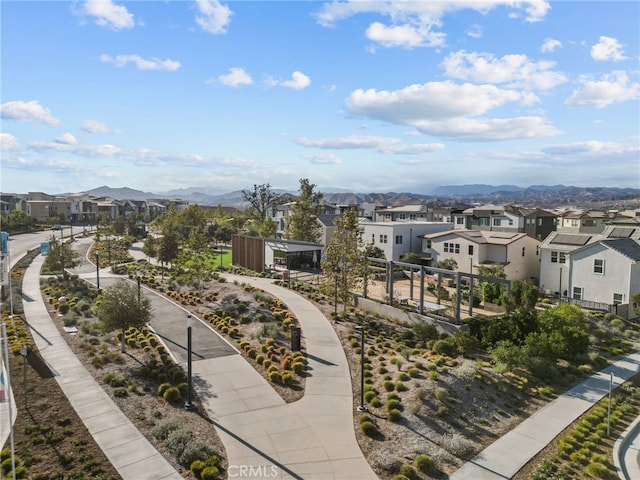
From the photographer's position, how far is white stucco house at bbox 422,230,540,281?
4884cm

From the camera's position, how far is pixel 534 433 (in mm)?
18672

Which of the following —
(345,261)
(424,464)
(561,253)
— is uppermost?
(345,261)

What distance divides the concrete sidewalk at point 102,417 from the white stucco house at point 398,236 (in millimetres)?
37254

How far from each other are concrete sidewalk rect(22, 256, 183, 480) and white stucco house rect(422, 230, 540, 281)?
3923 centimetres

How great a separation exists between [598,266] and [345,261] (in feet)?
75.2

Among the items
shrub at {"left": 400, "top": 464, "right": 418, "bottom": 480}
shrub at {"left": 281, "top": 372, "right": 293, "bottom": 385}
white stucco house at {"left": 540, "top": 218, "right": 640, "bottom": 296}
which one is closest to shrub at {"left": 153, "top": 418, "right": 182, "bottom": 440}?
shrub at {"left": 281, "top": 372, "right": 293, "bottom": 385}

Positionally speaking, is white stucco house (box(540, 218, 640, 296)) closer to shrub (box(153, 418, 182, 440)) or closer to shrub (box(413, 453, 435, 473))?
shrub (box(413, 453, 435, 473))

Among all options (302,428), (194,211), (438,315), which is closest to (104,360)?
(302,428)

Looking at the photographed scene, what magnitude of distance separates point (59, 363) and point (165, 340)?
231 inches

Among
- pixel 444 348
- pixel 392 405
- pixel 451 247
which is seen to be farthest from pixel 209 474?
pixel 451 247

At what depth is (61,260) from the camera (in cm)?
4491

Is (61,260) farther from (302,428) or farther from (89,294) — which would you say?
(302,428)

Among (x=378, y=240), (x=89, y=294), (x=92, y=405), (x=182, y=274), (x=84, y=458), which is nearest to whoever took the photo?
(x=84, y=458)

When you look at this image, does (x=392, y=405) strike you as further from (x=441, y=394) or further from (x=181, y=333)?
(x=181, y=333)
